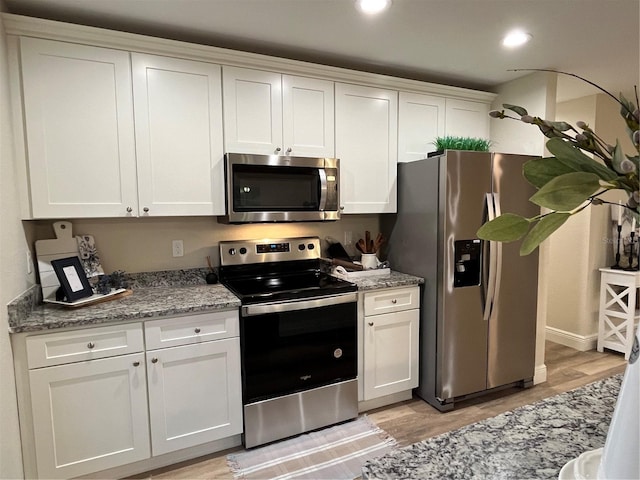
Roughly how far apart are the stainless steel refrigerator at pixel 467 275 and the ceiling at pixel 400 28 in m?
0.72

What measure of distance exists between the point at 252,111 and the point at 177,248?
1.05 meters

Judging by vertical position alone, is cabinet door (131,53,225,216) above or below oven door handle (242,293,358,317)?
above

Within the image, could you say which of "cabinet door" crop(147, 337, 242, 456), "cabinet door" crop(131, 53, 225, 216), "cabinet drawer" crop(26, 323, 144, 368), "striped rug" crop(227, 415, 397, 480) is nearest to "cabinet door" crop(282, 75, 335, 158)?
"cabinet door" crop(131, 53, 225, 216)

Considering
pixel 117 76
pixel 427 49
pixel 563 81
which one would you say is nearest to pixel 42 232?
pixel 117 76

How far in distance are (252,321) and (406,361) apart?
123cm

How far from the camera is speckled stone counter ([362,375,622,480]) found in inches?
29.3

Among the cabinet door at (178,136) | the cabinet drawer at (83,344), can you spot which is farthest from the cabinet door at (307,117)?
the cabinet drawer at (83,344)

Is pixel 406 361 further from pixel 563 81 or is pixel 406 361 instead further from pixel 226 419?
pixel 563 81

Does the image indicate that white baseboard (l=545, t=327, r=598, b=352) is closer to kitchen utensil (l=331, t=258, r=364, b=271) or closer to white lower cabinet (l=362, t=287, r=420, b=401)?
white lower cabinet (l=362, t=287, r=420, b=401)

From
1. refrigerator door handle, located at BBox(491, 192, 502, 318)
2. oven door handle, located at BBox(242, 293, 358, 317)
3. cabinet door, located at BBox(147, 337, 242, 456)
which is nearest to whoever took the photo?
cabinet door, located at BBox(147, 337, 242, 456)

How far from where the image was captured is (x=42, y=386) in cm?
180

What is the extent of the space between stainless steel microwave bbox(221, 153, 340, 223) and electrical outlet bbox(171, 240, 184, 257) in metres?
0.36

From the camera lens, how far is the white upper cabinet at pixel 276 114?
2.38 metres

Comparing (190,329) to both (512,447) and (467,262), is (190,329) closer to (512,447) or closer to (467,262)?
(512,447)
